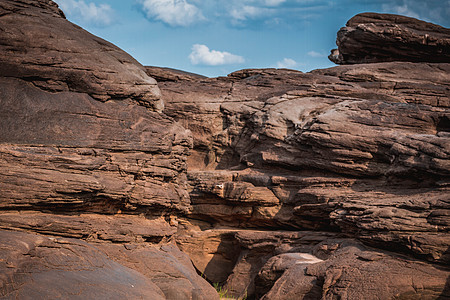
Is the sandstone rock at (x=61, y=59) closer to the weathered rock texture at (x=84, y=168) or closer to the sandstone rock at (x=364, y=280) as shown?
the weathered rock texture at (x=84, y=168)

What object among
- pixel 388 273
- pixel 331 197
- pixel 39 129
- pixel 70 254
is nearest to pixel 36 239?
pixel 70 254

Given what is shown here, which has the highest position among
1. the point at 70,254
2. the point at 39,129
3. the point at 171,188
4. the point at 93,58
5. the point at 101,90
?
the point at 93,58

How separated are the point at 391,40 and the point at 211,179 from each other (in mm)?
14455

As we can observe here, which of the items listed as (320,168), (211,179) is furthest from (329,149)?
(211,179)

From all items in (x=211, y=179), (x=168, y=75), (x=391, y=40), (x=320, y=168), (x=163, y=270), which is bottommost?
(x=163, y=270)

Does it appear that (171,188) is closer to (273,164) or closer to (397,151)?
(273,164)

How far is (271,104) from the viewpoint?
24172mm

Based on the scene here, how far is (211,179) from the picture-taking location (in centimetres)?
2269

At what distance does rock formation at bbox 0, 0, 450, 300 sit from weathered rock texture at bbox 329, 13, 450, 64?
8.68 ft

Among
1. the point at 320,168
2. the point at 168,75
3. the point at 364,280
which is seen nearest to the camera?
the point at 364,280

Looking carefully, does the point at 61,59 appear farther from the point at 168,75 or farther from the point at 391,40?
the point at 391,40

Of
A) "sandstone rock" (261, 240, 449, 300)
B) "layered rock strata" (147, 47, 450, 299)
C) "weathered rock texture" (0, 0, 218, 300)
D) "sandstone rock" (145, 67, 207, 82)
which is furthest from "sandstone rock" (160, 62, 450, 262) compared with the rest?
"weathered rock texture" (0, 0, 218, 300)

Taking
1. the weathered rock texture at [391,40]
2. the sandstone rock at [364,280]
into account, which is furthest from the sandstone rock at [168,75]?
the sandstone rock at [364,280]

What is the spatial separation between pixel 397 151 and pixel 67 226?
12989mm
